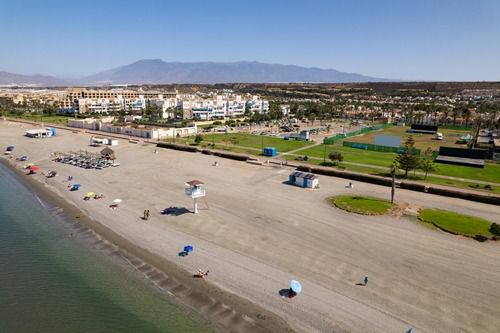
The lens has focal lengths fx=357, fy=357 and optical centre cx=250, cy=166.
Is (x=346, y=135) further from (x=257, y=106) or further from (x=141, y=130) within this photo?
(x=257, y=106)

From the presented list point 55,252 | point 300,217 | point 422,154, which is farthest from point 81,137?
point 422,154

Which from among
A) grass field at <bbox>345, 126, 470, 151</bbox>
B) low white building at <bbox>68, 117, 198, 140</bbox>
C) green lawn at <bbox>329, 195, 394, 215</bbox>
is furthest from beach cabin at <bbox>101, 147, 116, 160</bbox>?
grass field at <bbox>345, 126, 470, 151</bbox>

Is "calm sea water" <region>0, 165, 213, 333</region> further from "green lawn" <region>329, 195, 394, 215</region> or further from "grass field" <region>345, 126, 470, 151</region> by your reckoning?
"grass field" <region>345, 126, 470, 151</region>

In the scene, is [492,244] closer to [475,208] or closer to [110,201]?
[475,208]

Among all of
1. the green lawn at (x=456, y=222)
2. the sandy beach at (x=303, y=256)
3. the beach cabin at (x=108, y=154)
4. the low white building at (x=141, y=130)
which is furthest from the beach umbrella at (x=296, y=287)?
the low white building at (x=141, y=130)

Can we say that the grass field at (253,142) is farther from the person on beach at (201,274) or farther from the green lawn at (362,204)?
the person on beach at (201,274)

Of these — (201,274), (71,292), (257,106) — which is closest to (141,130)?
(71,292)
